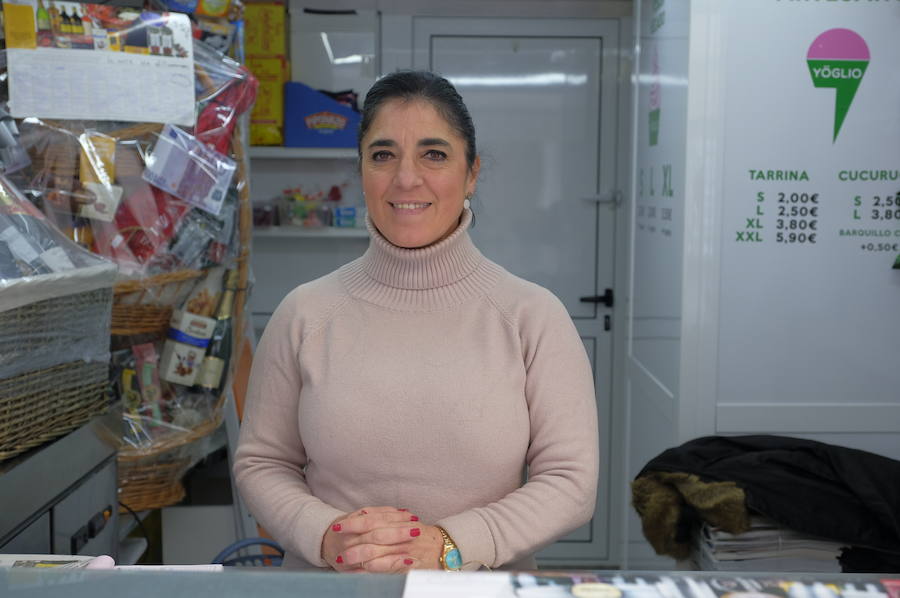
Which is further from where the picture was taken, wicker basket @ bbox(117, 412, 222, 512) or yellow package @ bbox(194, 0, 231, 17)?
yellow package @ bbox(194, 0, 231, 17)

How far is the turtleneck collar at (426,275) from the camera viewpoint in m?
1.41

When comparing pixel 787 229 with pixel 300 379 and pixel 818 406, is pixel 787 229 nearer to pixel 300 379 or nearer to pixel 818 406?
pixel 818 406

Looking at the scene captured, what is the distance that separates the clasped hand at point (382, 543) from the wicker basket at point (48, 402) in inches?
18.8

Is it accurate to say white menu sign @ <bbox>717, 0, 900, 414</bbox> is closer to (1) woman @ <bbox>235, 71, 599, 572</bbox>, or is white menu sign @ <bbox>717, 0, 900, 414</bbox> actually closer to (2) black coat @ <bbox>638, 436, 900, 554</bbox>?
(2) black coat @ <bbox>638, 436, 900, 554</bbox>

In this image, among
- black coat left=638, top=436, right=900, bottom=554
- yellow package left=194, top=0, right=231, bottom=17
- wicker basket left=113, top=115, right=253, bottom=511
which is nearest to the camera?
black coat left=638, top=436, right=900, bottom=554

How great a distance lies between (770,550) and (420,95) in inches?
50.2

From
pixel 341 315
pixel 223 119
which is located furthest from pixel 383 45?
pixel 341 315

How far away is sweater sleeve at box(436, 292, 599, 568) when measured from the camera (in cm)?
125

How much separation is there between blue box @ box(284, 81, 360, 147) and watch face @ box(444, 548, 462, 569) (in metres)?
2.34

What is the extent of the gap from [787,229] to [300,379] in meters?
1.52

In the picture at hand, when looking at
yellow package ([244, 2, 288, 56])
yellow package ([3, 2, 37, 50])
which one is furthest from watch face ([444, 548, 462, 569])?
yellow package ([244, 2, 288, 56])

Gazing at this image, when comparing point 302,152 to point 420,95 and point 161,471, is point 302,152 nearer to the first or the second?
point 161,471

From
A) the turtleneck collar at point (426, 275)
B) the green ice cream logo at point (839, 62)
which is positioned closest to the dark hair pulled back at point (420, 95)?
the turtleneck collar at point (426, 275)

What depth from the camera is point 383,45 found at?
11.5 feet
